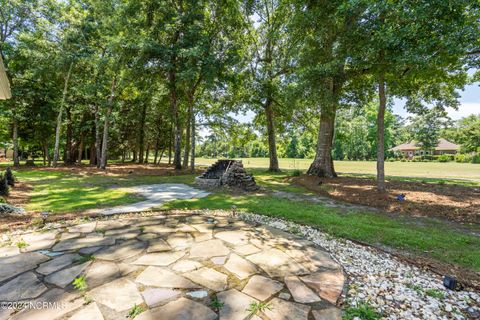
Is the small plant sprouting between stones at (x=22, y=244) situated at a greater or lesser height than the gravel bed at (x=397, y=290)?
greater

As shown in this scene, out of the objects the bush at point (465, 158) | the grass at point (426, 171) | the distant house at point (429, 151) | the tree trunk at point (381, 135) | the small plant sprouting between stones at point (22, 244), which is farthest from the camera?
the distant house at point (429, 151)

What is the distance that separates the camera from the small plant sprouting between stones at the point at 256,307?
1.96 meters

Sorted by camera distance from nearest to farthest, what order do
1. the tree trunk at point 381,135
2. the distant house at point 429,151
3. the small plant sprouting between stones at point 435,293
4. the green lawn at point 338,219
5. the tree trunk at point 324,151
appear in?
1. the small plant sprouting between stones at point 435,293
2. the green lawn at point 338,219
3. the tree trunk at point 381,135
4. the tree trunk at point 324,151
5. the distant house at point 429,151

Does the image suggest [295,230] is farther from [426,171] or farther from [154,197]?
[426,171]

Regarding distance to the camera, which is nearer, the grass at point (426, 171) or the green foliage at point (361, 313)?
the green foliage at point (361, 313)

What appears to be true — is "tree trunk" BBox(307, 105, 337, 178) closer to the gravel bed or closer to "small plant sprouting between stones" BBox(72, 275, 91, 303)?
the gravel bed

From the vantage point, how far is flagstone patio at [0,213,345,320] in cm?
197

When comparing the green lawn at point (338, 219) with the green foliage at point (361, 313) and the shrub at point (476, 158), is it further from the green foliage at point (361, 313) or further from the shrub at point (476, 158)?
the shrub at point (476, 158)

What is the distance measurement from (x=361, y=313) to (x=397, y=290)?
2.46 feet

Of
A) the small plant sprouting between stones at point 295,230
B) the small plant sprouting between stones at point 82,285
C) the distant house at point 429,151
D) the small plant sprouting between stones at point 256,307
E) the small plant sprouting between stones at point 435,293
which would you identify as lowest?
the small plant sprouting between stones at point 435,293

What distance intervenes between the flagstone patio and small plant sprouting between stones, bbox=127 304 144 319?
3 centimetres

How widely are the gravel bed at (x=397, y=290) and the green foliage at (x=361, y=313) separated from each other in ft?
0.17

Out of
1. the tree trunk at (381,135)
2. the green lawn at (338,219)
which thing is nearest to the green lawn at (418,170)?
the tree trunk at (381,135)

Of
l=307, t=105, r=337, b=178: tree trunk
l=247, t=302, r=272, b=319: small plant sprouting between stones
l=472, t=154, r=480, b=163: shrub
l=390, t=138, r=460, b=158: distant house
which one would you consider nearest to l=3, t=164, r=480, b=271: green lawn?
l=247, t=302, r=272, b=319: small plant sprouting between stones
